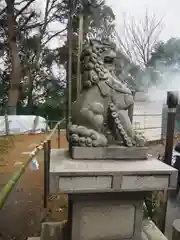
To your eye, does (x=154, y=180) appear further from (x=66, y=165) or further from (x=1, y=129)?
(x=1, y=129)

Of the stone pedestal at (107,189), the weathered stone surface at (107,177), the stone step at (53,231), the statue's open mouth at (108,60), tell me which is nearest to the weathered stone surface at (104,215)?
the stone pedestal at (107,189)

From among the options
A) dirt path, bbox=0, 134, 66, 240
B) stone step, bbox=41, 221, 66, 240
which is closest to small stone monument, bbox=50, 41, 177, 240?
stone step, bbox=41, 221, 66, 240

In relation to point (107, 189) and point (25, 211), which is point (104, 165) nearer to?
point (107, 189)

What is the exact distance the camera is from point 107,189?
1420mm

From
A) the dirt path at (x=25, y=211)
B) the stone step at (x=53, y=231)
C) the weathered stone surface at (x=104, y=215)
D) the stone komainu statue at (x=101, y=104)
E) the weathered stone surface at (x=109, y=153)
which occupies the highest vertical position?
the stone komainu statue at (x=101, y=104)

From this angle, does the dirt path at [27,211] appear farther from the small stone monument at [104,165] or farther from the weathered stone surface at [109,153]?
the weathered stone surface at [109,153]

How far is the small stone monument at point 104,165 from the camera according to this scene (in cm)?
142

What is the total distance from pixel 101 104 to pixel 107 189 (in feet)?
1.94

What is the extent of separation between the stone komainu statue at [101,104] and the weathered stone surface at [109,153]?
0.05 metres

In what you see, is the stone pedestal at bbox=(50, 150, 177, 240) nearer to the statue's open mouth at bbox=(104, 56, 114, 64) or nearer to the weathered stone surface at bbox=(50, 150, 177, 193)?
the weathered stone surface at bbox=(50, 150, 177, 193)

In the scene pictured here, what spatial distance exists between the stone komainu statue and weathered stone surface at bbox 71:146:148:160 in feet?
0.16

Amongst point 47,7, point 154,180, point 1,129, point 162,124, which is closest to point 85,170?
point 154,180

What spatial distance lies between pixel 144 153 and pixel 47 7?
11.3 metres

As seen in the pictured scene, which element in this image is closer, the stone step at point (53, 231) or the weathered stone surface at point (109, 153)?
the weathered stone surface at point (109, 153)
